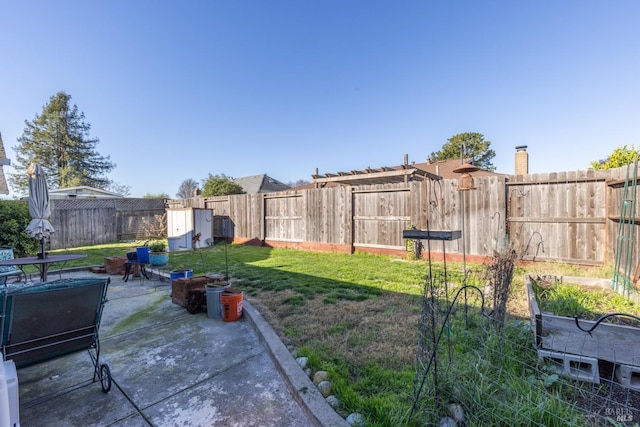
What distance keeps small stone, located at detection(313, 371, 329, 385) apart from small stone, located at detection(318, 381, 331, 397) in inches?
2.0

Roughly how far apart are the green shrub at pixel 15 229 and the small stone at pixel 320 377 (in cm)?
938

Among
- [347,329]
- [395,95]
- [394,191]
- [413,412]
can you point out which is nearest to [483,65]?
[395,95]

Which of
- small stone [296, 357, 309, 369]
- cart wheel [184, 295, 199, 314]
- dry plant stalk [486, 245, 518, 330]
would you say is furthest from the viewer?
cart wheel [184, 295, 199, 314]

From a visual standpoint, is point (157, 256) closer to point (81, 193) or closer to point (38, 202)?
point (38, 202)

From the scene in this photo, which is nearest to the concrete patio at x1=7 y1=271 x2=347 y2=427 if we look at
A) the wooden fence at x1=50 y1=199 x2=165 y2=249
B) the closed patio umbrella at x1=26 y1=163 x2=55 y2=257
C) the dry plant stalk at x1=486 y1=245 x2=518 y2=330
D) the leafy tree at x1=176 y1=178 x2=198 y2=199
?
the dry plant stalk at x1=486 y1=245 x2=518 y2=330

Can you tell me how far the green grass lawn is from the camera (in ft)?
5.24

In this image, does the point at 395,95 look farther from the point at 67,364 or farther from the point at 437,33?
the point at 67,364

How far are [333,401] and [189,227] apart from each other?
9.88 meters

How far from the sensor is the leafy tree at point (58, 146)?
75.3 feet

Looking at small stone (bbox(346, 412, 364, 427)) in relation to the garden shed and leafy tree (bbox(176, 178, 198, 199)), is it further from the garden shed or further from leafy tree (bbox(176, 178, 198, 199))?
leafy tree (bbox(176, 178, 198, 199))

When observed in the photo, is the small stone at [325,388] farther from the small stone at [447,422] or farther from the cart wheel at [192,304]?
the cart wheel at [192,304]

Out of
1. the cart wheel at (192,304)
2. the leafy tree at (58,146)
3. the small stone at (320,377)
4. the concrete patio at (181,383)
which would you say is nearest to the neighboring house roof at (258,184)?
the leafy tree at (58,146)

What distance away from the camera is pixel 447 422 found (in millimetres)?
1508

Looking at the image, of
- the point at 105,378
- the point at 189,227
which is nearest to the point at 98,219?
the point at 189,227
